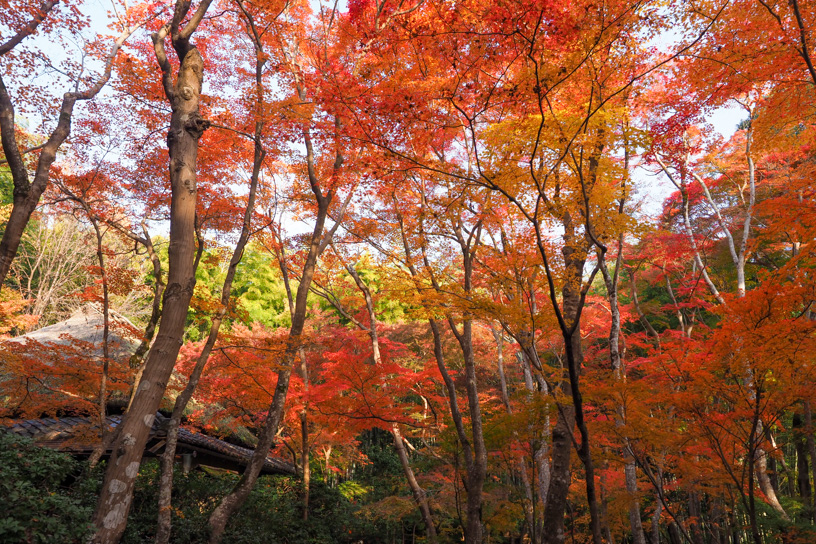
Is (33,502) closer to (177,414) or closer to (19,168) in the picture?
(177,414)

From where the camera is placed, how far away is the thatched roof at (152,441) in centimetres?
864

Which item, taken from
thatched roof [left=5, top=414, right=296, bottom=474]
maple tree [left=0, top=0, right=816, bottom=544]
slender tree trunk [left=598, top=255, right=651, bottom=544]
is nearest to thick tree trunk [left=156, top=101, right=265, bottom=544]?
maple tree [left=0, top=0, right=816, bottom=544]

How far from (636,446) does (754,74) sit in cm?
604

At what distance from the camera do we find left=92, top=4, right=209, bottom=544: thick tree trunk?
3416 millimetres

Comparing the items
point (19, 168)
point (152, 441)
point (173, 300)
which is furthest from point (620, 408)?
point (152, 441)

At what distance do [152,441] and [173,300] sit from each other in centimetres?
773

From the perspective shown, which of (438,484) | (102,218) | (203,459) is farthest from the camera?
(438,484)

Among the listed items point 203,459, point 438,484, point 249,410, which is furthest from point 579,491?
point 203,459

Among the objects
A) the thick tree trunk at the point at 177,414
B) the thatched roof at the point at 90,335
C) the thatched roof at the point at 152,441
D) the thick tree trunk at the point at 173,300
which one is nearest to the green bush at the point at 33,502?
the thick tree trunk at the point at 173,300

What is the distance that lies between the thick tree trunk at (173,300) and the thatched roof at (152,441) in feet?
16.9

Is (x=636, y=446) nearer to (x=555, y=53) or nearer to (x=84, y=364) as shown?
(x=555, y=53)

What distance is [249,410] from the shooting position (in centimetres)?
1071

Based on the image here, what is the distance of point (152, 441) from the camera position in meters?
9.84

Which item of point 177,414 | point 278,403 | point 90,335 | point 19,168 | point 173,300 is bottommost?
point 177,414
